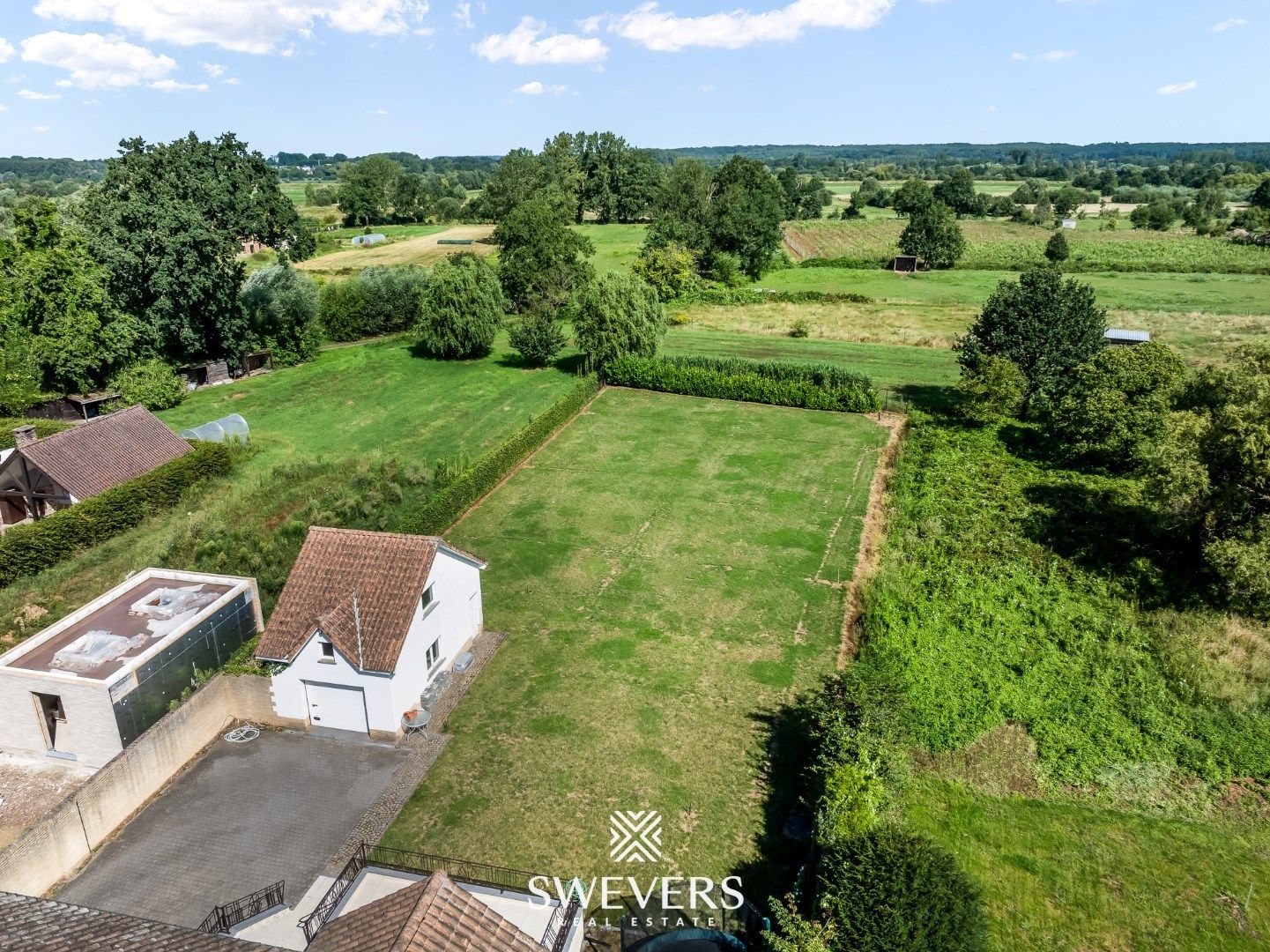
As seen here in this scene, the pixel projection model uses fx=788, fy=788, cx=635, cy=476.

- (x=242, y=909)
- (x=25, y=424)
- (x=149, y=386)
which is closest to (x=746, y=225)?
(x=149, y=386)

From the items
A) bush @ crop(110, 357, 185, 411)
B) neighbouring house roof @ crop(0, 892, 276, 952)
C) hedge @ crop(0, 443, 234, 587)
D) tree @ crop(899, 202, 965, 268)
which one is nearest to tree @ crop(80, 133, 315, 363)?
bush @ crop(110, 357, 185, 411)

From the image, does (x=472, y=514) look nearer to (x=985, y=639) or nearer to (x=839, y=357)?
(x=985, y=639)

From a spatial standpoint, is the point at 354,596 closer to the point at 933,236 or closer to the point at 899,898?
the point at 899,898

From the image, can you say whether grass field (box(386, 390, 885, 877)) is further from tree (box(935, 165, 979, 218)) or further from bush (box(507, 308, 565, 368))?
tree (box(935, 165, 979, 218))

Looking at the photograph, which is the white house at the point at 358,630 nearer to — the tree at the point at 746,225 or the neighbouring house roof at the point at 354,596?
the neighbouring house roof at the point at 354,596

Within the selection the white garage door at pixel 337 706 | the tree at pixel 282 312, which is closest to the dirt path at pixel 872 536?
the white garage door at pixel 337 706
